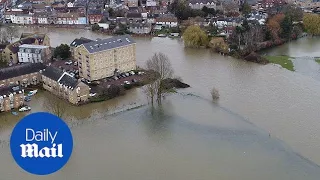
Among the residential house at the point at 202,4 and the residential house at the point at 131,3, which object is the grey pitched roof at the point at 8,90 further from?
the residential house at the point at 131,3

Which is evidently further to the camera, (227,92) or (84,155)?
(227,92)

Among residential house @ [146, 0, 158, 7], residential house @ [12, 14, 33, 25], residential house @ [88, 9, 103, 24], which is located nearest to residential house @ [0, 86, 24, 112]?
residential house @ [88, 9, 103, 24]

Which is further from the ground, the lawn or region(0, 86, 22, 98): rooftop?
the lawn

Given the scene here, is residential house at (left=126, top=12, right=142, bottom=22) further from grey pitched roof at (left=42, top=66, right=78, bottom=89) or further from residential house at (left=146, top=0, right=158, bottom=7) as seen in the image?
grey pitched roof at (left=42, top=66, right=78, bottom=89)

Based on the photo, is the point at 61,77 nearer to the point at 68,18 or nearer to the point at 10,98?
the point at 10,98

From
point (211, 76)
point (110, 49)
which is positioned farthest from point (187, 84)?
point (110, 49)

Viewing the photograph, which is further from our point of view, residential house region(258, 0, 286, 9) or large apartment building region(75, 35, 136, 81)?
residential house region(258, 0, 286, 9)

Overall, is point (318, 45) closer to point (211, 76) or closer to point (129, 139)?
point (211, 76)
